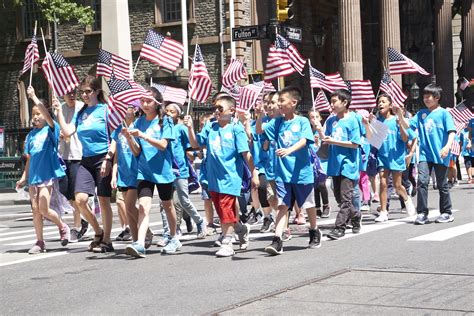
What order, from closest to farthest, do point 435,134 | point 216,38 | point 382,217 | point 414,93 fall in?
1. point 435,134
2. point 382,217
3. point 216,38
4. point 414,93

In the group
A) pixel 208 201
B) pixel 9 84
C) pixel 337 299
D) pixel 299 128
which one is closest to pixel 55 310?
pixel 337 299

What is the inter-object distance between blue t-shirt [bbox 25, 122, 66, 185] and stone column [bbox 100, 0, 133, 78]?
925cm

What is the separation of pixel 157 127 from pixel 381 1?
2996 centimetres

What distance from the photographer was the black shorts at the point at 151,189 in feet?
36.0

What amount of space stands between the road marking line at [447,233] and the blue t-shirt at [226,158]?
2.45m

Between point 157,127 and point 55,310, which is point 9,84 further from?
point 55,310

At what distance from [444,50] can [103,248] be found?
3486 cm

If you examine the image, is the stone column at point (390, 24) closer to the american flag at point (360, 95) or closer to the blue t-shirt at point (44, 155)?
the american flag at point (360, 95)

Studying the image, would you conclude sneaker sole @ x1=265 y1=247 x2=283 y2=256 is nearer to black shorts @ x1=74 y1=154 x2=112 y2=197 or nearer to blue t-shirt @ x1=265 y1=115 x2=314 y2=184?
blue t-shirt @ x1=265 y1=115 x2=314 y2=184

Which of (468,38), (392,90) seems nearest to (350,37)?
(468,38)

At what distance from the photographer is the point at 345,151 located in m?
12.5

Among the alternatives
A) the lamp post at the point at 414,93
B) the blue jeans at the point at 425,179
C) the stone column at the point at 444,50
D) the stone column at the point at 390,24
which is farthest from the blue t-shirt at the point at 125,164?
the lamp post at the point at 414,93

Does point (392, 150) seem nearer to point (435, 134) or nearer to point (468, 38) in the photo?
point (435, 134)

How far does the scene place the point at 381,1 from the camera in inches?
1563
